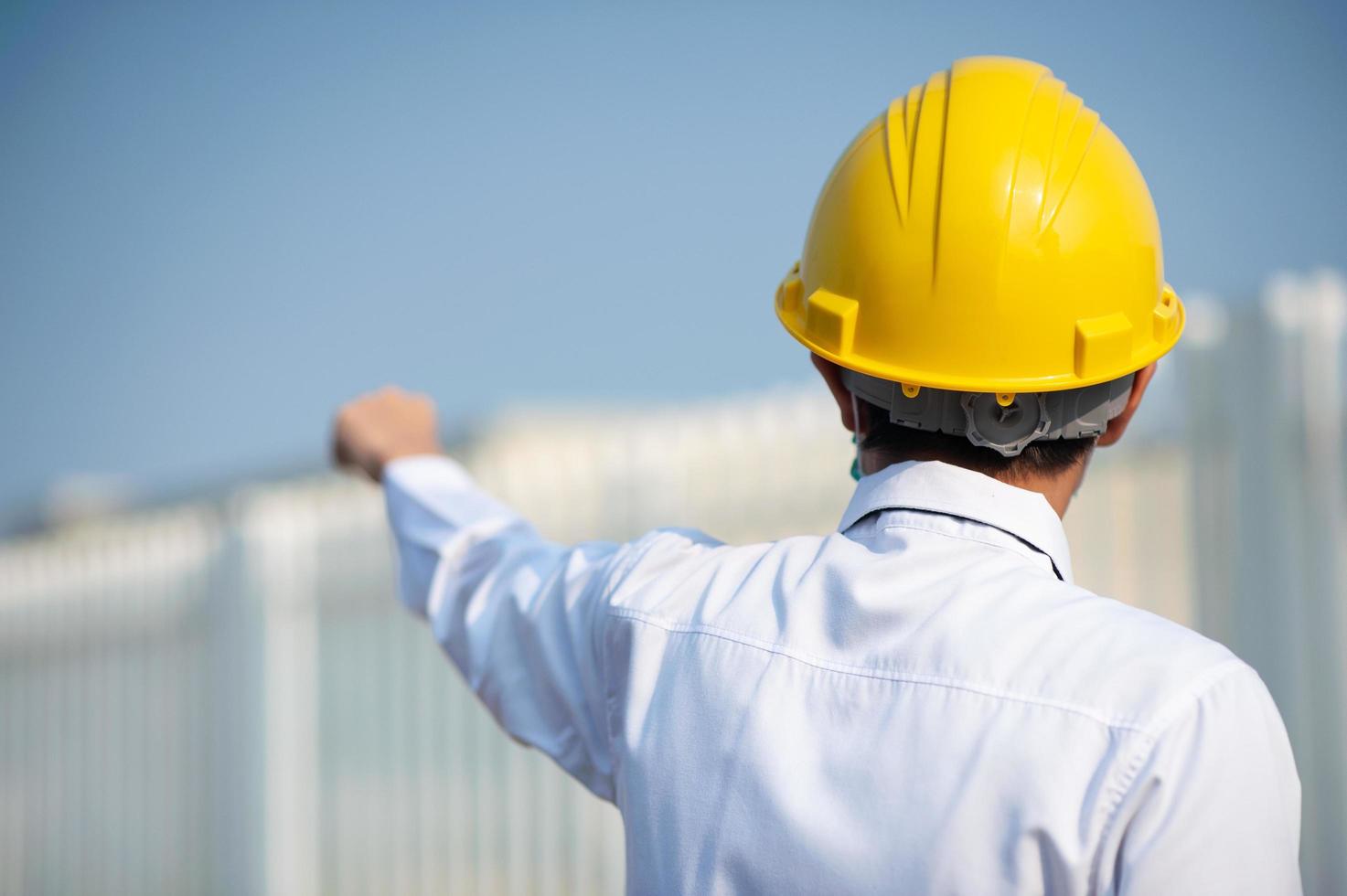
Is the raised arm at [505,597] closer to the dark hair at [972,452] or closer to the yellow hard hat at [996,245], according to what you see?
the dark hair at [972,452]

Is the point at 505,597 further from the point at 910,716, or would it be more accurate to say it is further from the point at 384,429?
the point at 910,716

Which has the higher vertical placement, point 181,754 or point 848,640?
point 848,640

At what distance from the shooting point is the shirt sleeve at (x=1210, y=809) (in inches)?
41.2

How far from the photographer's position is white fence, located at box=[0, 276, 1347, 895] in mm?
2717

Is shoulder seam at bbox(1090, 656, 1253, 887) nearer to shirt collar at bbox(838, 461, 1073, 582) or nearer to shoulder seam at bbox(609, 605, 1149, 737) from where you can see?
shoulder seam at bbox(609, 605, 1149, 737)

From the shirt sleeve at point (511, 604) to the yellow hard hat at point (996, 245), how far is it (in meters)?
0.48

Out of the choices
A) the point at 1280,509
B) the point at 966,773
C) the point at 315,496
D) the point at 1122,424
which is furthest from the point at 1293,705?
the point at 315,496

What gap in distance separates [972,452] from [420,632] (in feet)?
11.3

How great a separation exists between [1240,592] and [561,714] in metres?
1.90

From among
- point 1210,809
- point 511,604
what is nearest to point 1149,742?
point 1210,809

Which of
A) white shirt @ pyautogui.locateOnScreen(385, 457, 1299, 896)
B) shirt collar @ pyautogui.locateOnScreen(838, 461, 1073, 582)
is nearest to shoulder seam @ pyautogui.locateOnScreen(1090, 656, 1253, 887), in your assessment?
white shirt @ pyautogui.locateOnScreen(385, 457, 1299, 896)

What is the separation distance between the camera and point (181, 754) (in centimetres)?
528

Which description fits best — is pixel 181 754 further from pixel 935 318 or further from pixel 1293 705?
pixel 935 318

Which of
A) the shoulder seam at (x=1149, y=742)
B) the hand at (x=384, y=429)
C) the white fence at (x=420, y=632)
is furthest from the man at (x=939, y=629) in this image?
the white fence at (x=420, y=632)
